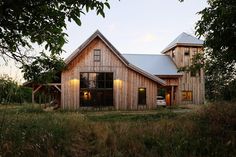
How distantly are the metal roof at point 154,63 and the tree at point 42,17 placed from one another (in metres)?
30.3

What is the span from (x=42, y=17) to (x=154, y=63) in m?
33.8

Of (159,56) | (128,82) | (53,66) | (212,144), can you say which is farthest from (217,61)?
(159,56)

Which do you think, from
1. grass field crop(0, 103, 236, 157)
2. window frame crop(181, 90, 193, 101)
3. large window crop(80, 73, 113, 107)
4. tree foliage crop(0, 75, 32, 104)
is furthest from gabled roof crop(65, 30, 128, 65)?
tree foliage crop(0, 75, 32, 104)

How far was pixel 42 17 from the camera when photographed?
5199mm

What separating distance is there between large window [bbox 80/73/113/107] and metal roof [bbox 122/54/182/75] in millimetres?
8675

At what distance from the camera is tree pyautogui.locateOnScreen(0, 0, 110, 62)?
4.74 metres

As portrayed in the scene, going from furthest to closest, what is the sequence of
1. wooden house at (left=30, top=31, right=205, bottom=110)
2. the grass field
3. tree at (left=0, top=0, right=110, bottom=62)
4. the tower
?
1. the tower
2. wooden house at (left=30, top=31, right=205, bottom=110)
3. the grass field
4. tree at (left=0, top=0, right=110, bottom=62)

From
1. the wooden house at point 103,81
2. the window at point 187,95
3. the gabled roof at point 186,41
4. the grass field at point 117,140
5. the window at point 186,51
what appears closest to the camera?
the grass field at point 117,140

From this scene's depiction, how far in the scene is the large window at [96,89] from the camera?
28172mm

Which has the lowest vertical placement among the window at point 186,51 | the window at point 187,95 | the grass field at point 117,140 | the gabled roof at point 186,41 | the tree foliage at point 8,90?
the grass field at point 117,140

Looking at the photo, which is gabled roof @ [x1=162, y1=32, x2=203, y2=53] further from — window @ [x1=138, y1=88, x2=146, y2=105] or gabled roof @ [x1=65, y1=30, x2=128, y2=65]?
gabled roof @ [x1=65, y1=30, x2=128, y2=65]

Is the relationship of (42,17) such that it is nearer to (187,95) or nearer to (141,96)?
(141,96)

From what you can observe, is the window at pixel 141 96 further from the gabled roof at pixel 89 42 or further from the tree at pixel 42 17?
the tree at pixel 42 17

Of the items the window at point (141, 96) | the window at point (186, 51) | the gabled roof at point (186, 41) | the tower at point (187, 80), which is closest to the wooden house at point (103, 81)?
the window at point (141, 96)
